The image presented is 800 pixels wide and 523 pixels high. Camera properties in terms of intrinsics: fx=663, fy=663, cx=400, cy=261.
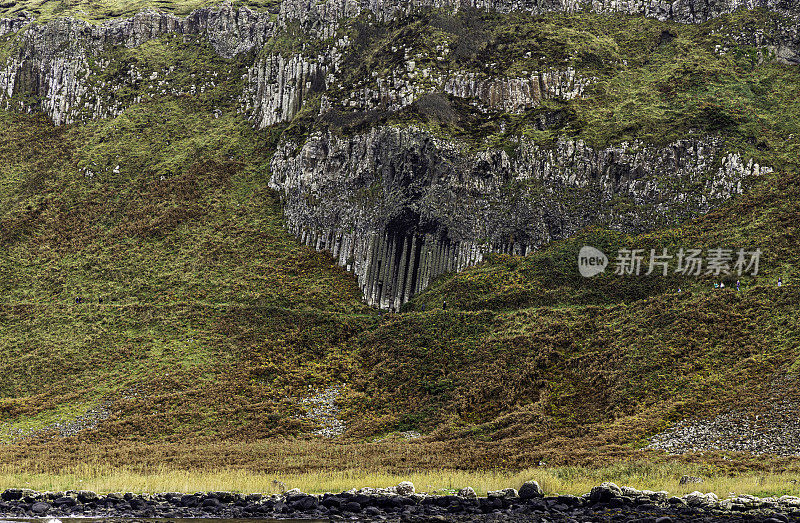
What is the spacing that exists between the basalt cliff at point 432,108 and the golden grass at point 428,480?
3428 cm

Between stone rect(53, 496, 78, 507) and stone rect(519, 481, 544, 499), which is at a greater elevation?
stone rect(519, 481, 544, 499)

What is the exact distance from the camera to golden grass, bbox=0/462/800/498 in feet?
92.9

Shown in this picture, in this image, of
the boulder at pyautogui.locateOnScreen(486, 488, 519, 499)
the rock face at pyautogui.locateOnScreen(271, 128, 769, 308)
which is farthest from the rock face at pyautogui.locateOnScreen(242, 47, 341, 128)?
the boulder at pyautogui.locateOnScreen(486, 488, 519, 499)

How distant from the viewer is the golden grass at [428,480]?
92.9ft

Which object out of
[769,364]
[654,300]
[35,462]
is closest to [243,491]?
[35,462]

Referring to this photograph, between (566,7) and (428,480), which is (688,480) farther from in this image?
(566,7)

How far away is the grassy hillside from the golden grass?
3.34 meters

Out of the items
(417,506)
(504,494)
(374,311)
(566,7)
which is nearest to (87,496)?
(417,506)

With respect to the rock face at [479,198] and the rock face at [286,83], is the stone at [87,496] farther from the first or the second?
the rock face at [286,83]

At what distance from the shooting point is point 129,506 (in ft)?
93.8

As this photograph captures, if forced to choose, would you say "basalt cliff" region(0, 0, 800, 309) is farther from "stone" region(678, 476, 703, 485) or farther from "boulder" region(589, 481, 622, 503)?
"boulder" region(589, 481, 622, 503)

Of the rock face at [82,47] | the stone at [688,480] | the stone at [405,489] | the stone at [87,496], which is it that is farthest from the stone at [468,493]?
the rock face at [82,47]

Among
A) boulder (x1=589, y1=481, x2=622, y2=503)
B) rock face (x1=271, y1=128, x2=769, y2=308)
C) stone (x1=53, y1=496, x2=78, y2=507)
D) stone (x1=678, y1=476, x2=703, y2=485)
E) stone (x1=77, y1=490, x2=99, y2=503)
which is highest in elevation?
rock face (x1=271, y1=128, x2=769, y2=308)

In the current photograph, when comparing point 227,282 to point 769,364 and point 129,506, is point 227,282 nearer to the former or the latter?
point 129,506
